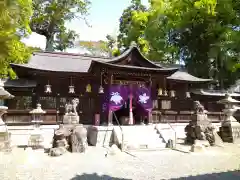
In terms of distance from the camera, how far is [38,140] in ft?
41.2

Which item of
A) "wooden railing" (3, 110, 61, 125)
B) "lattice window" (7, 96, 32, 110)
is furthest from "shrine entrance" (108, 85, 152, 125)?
"lattice window" (7, 96, 32, 110)

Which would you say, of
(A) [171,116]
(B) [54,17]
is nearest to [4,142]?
(A) [171,116]

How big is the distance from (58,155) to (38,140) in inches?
91.1

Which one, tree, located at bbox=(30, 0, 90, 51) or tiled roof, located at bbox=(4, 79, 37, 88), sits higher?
tree, located at bbox=(30, 0, 90, 51)

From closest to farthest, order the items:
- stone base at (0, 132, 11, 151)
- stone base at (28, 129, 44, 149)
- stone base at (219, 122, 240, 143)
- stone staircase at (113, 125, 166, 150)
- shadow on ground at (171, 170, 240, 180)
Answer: shadow on ground at (171, 170, 240, 180), stone base at (0, 132, 11, 151), stone base at (28, 129, 44, 149), stone staircase at (113, 125, 166, 150), stone base at (219, 122, 240, 143)

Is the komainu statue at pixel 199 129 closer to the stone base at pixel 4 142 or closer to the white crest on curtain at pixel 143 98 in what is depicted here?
the white crest on curtain at pixel 143 98

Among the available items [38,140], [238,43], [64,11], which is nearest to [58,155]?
[38,140]

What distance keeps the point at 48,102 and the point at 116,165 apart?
893 centimetres

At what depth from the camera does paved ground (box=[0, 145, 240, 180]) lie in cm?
779

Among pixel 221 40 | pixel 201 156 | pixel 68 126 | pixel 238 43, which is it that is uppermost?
pixel 221 40

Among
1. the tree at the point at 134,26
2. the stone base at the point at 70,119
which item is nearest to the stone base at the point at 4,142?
the stone base at the point at 70,119

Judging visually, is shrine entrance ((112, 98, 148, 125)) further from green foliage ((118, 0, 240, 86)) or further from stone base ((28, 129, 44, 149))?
green foliage ((118, 0, 240, 86))

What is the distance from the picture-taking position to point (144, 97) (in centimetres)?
1686

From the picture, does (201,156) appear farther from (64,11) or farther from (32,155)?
(64,11)
